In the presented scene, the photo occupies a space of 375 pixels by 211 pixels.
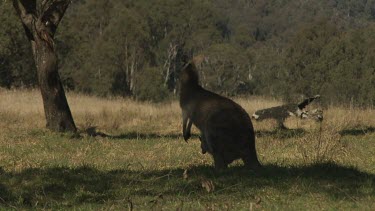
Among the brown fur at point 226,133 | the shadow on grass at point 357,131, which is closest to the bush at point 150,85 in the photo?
the shadow on grass at point 357,131

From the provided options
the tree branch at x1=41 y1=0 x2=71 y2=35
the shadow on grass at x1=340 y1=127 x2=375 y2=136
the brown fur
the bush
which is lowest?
the bush

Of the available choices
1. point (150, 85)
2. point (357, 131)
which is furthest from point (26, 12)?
point (150, 85)

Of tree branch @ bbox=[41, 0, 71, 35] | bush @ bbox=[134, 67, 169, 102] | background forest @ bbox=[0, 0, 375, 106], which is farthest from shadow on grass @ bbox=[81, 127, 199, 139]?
bush @ bbox=[134, 67, 169, 102]

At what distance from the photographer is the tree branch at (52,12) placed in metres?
14.2

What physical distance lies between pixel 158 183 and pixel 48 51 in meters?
7.91

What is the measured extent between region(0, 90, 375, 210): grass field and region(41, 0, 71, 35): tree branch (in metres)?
2.61

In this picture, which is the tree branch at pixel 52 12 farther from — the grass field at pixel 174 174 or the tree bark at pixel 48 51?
the grass field at pixel 174 174

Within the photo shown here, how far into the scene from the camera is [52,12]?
46.8 feet

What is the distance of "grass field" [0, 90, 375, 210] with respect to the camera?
20.4ft

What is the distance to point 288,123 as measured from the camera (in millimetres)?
17234

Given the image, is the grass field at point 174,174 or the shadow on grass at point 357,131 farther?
the shadow on grass at point 357,131

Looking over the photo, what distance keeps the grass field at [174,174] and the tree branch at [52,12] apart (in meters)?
2.61

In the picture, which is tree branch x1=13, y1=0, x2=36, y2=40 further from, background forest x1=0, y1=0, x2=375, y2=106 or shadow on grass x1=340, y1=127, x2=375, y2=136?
background forest x1=0, y1=0, x2=375, y2=106

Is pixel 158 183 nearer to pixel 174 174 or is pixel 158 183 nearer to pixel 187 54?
pixel 174 174
